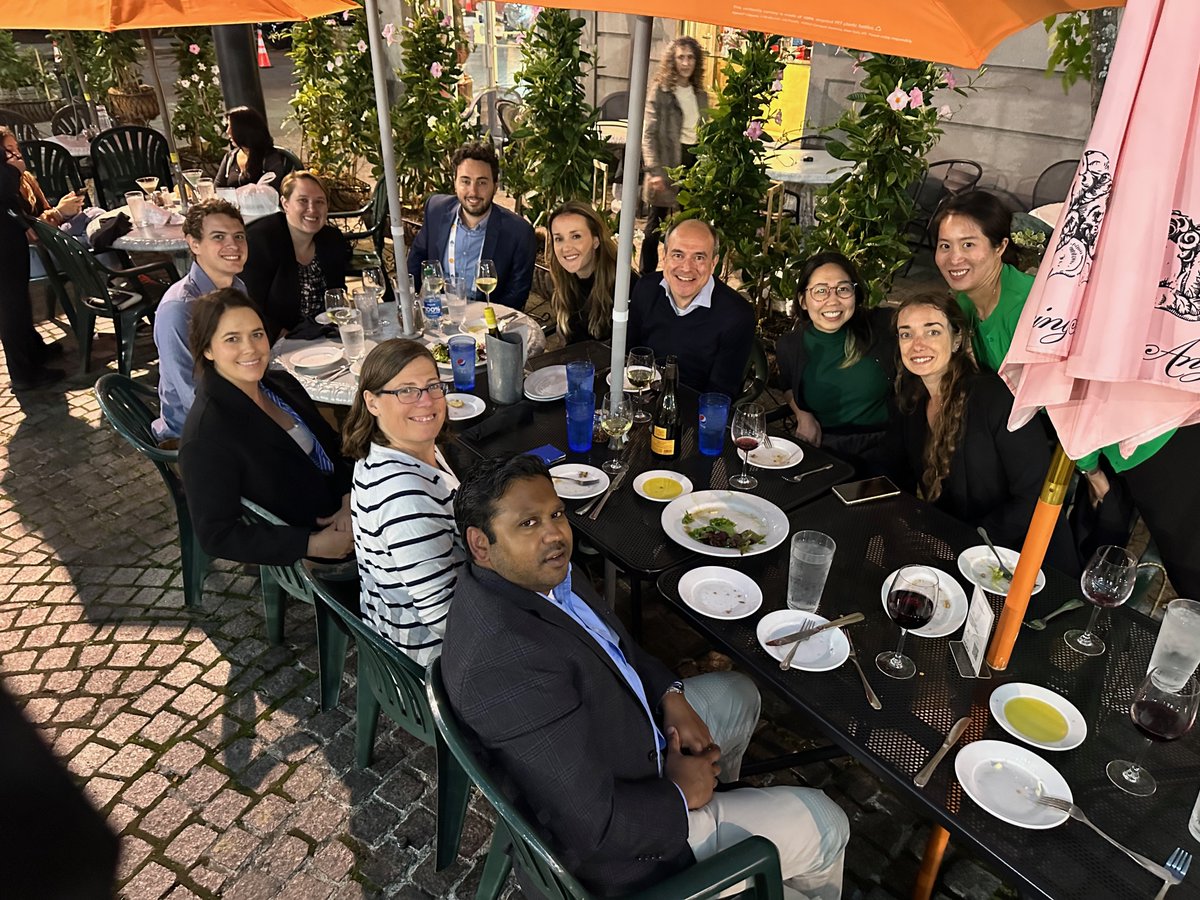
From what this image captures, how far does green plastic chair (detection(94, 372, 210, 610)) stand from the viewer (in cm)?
321

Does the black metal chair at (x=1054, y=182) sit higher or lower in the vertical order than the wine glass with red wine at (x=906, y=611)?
higher

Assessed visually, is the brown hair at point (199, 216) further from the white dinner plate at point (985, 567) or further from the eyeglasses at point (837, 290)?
the white dinner plate at point (985, 567)

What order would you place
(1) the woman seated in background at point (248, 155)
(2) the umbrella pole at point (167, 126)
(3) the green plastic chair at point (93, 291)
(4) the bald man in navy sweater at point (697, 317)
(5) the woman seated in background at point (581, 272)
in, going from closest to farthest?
(4) the bald man in navy sweater at point (697, 317) → (5) the woman seated in background at point (581, 272) → (3) the green plastic chair at point (93, 291) → (2) the umbrella pole at point (167, 126) → (1) the woman seated in background at point (248, 155)

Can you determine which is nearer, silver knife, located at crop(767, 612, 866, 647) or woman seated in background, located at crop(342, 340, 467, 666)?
silver knife, located at crop(767, 612, 866, 647)

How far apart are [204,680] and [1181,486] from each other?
386 centimetres

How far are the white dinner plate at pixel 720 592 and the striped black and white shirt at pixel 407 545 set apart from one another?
0.69 metres

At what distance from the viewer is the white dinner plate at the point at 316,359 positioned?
3688 mm

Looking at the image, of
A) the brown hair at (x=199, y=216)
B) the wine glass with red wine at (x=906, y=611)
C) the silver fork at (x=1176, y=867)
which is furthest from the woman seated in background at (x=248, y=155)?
the silver fork at (x=1176, y=867)

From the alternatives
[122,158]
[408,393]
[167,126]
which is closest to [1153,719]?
[408,393]

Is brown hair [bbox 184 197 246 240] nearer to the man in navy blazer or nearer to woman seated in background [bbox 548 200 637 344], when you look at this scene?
the man in navy blazer

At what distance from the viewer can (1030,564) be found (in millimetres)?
2037

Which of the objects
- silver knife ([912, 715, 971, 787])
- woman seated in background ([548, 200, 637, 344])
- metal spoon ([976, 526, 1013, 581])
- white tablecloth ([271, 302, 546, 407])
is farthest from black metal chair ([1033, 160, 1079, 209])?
silver knife ([912, 715, 971, 787])

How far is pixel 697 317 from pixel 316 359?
5.85 ft

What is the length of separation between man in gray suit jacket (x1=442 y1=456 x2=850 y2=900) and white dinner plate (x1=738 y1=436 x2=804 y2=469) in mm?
956
